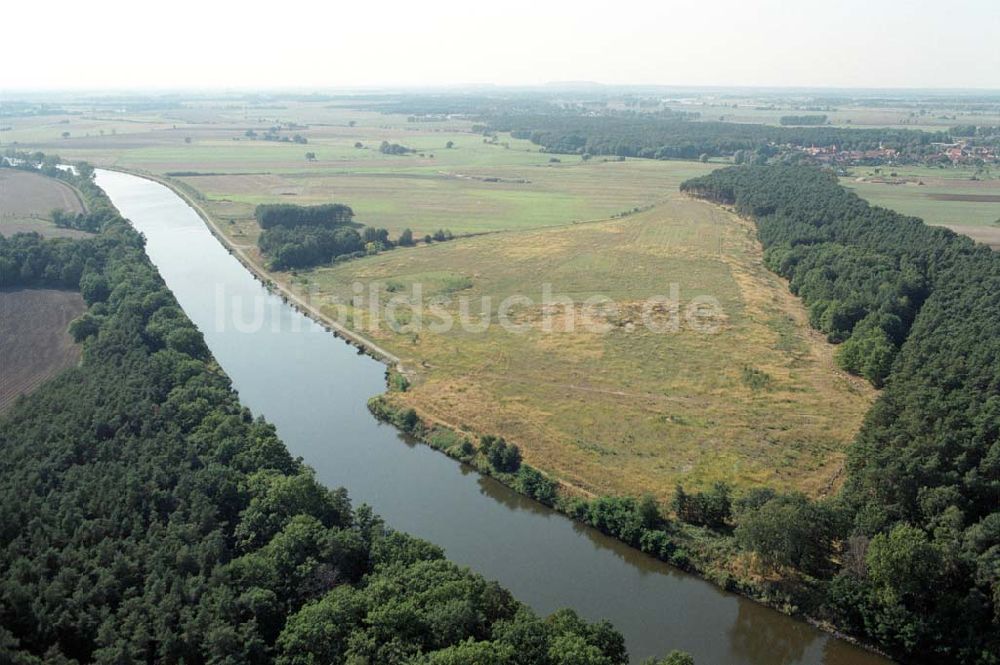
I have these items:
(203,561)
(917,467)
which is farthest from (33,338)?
(917,467)

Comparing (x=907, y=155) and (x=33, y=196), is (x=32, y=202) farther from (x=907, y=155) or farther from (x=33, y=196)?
(x=907, y=155)

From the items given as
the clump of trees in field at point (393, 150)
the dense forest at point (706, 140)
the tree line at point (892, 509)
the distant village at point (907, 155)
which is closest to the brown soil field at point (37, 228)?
the tree line at point (892, 509)

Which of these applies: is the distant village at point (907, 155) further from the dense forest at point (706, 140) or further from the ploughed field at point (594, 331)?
the ploughed field at point (594, 331)

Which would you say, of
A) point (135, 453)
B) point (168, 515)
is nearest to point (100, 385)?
point (135, 453)

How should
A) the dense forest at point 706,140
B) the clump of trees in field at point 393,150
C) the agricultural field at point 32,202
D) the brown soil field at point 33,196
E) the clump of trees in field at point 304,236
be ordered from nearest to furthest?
the clump of trees in field at point 304,236 → the agricultural field at point 32,202 → the brown soil field at point 33,196 → the dense forest at point 706,140 → the clump of trees in field at point 393,150

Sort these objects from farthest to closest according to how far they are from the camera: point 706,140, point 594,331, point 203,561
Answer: point 706,140 → point 594,331 → point 203,561
